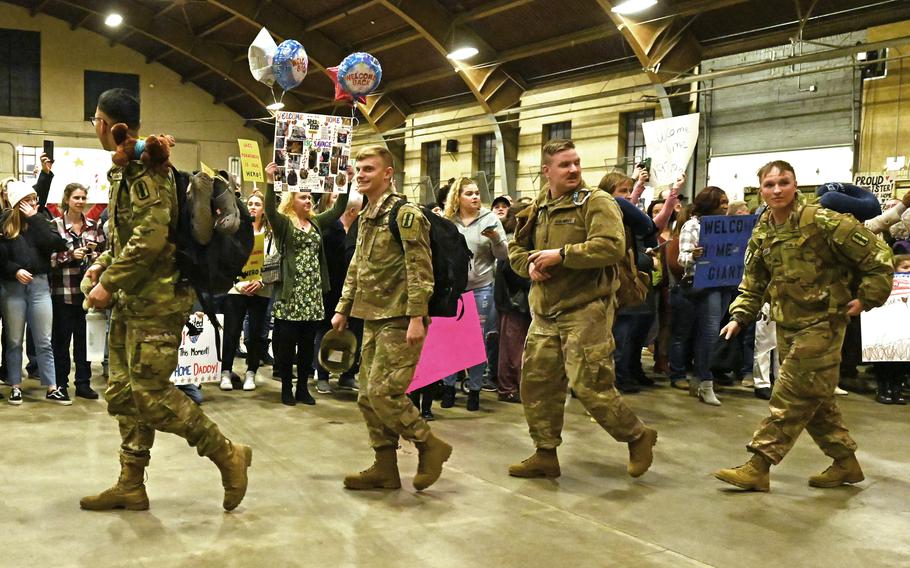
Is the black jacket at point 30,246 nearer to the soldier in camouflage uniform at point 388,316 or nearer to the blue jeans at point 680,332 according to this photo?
the soldier in camouflage uniform at point 388,316

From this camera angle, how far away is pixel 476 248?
6352 mm

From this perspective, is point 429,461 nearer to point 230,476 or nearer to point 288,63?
point 230,476

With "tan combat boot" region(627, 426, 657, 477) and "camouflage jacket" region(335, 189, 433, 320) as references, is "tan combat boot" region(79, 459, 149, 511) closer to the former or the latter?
"camouflage jacket" region(335, 189, 433, 320)

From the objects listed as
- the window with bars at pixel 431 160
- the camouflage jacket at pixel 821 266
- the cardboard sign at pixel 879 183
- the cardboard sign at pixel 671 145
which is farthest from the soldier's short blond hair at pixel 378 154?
the window with bars at pixel 431 160

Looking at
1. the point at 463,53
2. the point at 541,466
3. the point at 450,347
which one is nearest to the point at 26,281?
the point at 450,347

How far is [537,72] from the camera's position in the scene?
1750 centimetres

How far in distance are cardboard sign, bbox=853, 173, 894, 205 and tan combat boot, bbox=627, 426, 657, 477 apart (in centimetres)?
915

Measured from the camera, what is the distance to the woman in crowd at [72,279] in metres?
6.04

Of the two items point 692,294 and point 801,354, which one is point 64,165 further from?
point 801,354

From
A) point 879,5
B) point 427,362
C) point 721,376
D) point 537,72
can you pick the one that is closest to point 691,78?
point 879,5

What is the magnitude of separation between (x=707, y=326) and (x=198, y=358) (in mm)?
4423

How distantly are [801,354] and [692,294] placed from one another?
2.91 m

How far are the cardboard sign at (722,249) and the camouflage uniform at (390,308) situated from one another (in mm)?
3536

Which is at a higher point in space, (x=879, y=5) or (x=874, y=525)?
(x=879, y=5)
